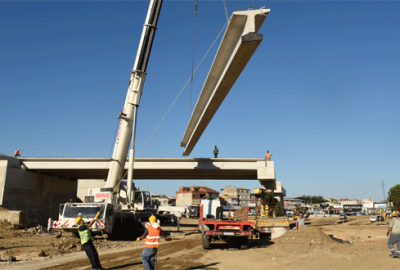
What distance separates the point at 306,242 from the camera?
40.5ft

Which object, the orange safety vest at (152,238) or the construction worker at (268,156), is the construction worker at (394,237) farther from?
the construction worker at (268,156)

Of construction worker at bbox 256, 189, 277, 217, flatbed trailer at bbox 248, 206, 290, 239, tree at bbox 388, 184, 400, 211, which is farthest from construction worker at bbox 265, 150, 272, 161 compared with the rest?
tree at bbox 388, 184, 400, 211

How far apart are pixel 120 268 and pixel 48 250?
468 cm

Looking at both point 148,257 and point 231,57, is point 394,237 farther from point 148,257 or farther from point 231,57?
point 148,257

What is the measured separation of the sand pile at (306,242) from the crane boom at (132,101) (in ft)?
33.4

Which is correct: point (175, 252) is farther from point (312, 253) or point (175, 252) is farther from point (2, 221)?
point (2, 221)

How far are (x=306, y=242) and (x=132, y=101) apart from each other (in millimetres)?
12485

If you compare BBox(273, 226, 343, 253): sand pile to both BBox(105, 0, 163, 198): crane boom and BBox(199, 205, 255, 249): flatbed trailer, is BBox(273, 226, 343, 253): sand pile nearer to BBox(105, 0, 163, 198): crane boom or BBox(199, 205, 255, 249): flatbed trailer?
BBox(199, 205, 255, 249): flatbed trailer

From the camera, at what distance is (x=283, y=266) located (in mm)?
9180

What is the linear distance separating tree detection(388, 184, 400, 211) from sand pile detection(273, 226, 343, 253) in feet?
240

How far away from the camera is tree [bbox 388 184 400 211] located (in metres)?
73.1

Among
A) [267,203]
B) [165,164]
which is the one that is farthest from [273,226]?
[165,164]

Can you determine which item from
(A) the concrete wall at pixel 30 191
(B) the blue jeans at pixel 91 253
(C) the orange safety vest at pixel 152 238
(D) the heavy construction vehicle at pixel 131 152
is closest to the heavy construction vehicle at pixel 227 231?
(B) the blue jeans at pixel 91 253

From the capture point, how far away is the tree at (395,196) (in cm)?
7310
